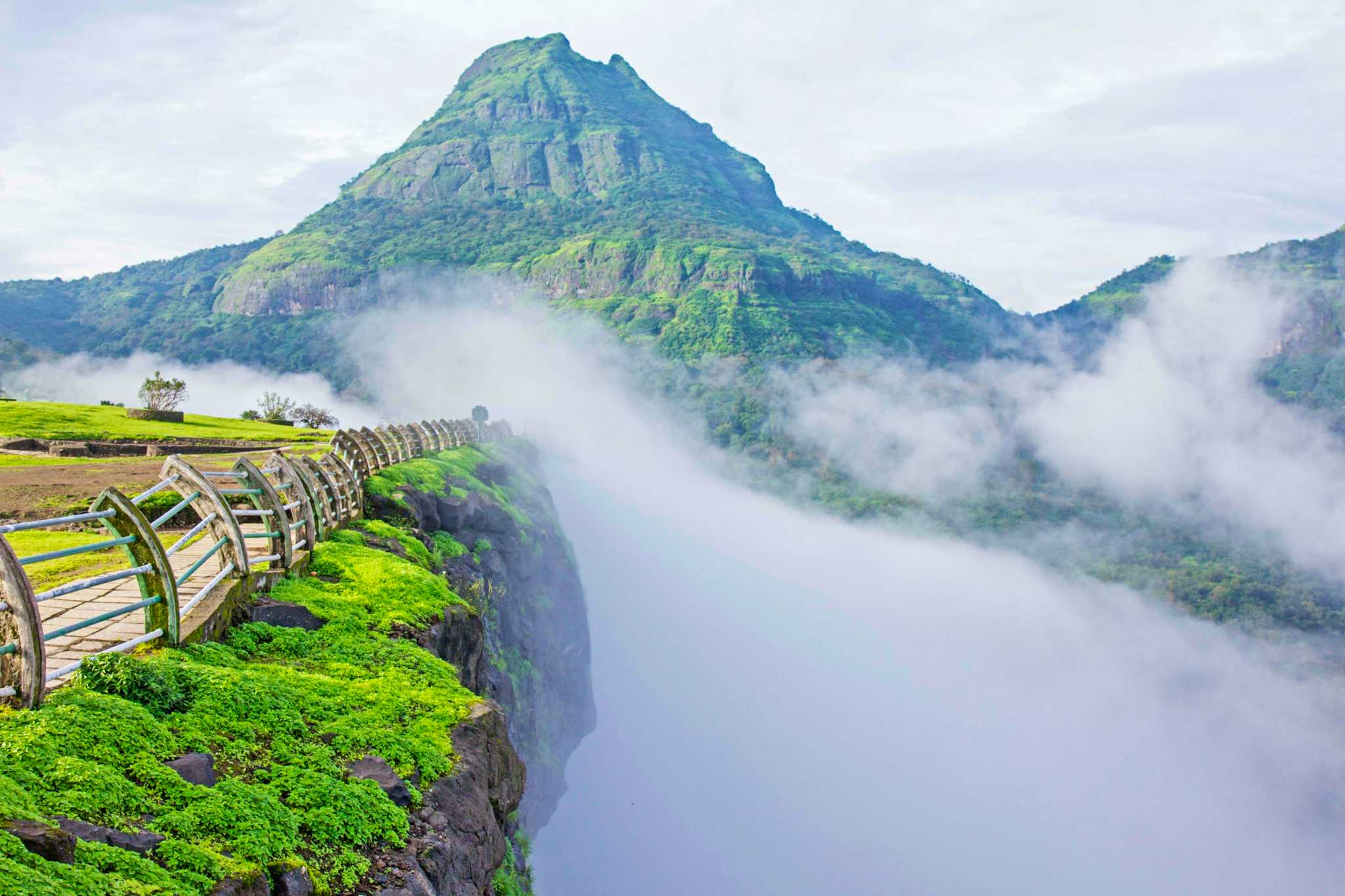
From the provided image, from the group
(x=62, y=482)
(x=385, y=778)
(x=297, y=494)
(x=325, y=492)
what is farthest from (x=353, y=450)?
(x=385, y=778)

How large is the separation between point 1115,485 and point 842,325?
190 feet

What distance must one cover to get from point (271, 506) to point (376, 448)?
29.6 feet

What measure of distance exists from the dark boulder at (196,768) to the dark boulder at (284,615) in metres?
3.12

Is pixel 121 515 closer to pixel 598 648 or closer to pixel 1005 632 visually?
pixel 598 648

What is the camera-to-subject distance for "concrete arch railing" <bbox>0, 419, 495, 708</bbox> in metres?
4.98

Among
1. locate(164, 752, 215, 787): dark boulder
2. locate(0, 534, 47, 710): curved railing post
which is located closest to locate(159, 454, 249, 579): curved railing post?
locate(0, 534, 47, 710): curved railing post

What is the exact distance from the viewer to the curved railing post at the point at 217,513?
753 centimetres

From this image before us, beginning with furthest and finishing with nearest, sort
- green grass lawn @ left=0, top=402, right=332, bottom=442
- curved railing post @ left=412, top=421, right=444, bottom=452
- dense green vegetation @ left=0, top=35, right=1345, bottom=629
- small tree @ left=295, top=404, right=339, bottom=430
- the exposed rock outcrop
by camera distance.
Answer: dense green vegetation @ left=0, top=35, right=1345, bottom=629 < small tree @ left=295, top=404, right=339, bottom=430 < green grass lawn @ left=0, top=402, right=332, bottom=442 < curved railing post @ left=412, top=421, right=444, bottom=452 < the exposed rock outcrop

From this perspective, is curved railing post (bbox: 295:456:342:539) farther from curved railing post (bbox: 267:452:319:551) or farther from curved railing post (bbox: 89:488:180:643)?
curved railing post (bbox: 89:488:180:643)

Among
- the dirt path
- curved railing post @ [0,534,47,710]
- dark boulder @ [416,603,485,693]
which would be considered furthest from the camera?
the dirt path

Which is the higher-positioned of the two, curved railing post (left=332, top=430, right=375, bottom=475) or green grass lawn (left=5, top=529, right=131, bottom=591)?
curved railing post (left=332, top=430, right=375, bottom=475)

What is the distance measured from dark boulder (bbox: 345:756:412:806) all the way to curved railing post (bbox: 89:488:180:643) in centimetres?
188

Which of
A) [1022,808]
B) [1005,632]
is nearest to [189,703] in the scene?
[1022,808]

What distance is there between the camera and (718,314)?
156 m
